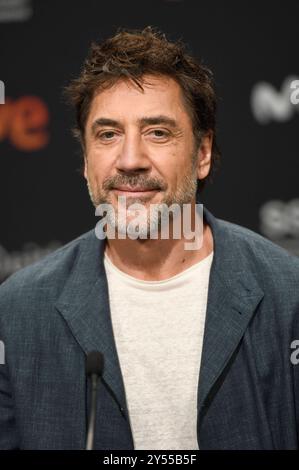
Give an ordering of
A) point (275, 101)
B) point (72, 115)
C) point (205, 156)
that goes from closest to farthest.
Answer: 1. point (205, 156)
2. point (275, 101)
3. point (72, 115)

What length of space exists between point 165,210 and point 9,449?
0.72 meters

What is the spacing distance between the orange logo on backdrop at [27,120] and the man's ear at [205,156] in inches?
33.5

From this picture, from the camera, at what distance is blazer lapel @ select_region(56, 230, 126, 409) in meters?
1.76

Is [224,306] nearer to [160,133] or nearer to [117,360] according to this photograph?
[117,360]

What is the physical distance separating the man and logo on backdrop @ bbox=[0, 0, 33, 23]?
0.89 m

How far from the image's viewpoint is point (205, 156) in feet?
6.94

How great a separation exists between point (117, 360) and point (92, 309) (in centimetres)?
16

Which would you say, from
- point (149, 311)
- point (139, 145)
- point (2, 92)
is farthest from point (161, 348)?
point (2, 92)

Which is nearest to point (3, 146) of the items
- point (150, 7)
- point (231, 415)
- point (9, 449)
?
point (150, 7)

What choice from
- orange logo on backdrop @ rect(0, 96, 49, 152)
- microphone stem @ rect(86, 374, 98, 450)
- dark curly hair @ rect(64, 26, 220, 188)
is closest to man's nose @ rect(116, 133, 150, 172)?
dark curly hair @ rect(64, 26, 220, 188)

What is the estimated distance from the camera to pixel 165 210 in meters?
1.88

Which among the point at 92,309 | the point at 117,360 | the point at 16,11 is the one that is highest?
the point at 16,11

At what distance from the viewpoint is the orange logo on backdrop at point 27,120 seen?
2740 millimetres

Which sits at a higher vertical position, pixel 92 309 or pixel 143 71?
pixel 143 71
